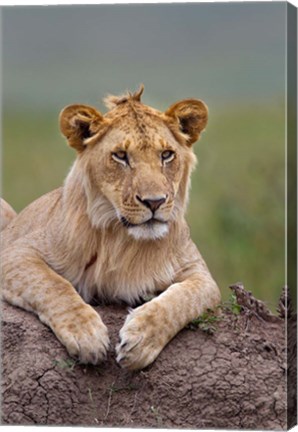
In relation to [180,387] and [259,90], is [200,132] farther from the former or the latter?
[180,387]

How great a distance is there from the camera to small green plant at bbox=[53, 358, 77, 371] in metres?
6.86

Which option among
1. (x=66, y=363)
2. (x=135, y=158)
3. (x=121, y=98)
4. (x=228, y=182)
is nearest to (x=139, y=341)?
(x=66, y=363)

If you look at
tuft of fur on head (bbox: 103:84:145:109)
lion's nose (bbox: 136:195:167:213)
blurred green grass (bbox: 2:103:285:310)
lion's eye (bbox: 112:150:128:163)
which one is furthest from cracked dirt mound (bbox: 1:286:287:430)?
tuft of fur on head (bbox: 103:84:145:109)

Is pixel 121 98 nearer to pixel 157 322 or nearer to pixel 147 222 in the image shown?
pixel 147 222

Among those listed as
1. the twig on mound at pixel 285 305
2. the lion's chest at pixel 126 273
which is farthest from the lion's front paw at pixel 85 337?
the twig on mound at pixel 285 305

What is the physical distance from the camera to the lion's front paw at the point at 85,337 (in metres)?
6.81

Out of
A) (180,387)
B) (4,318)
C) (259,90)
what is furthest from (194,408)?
(259,90)

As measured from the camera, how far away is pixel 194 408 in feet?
22.4

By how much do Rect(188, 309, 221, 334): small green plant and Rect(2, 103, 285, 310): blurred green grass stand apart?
351 millimetres

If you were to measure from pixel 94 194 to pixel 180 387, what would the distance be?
3.00 ft

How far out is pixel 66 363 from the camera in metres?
6.86

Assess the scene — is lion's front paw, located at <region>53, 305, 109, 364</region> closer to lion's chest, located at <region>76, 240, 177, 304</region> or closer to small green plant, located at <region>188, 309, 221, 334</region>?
lion's chest, located at <region>76, 240, 177, 304</region>

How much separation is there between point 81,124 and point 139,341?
0.98m

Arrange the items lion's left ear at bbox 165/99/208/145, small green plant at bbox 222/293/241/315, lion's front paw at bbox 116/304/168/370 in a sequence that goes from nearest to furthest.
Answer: lion's front paw at bbox 116/304/168/370 < lion's left ear at bbox 165/99/208/145 < small green plant at bbox 222/293/241/315
